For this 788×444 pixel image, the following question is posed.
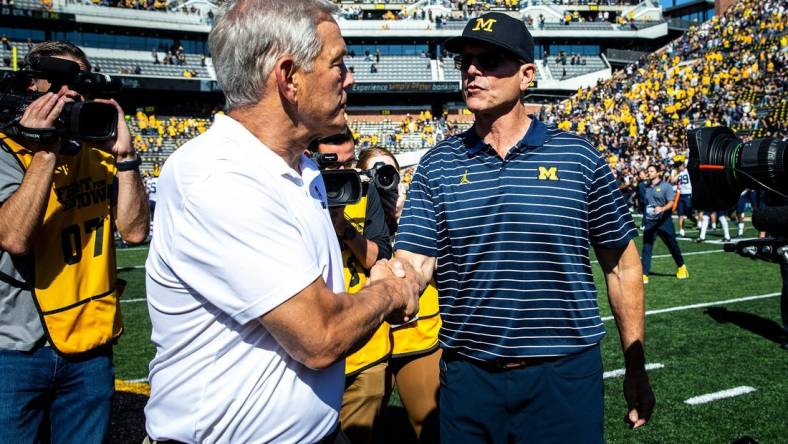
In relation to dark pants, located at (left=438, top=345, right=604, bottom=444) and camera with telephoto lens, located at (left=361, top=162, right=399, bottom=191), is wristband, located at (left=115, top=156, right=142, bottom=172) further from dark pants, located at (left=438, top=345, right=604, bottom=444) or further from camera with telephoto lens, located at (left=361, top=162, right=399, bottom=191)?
dark pants, located at (left=438, top=345, right=604, bottom=444)

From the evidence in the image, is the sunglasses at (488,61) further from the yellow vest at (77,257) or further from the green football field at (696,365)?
the green football field at (696,365)

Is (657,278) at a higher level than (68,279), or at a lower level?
lower

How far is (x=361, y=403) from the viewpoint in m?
3.22

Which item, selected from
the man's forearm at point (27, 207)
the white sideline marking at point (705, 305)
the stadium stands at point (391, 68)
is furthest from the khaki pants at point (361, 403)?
the stadium stands at point (391, 68)

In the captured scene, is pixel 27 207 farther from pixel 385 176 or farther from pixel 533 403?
pixel 533 403

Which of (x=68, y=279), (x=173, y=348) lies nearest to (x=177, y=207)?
(x=173, y=348)

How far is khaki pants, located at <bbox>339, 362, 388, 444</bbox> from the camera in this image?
320 cm

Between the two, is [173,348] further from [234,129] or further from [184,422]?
[234,129]

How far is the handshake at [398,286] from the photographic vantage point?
5.27 ft

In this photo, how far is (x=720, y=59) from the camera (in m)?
31.9

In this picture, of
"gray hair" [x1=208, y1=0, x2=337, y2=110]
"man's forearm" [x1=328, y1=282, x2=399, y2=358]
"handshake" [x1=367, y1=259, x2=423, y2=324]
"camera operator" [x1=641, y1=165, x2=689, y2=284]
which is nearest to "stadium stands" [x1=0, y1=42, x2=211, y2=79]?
"camera operator" [x1=641, y1=165, x2=689, y2=284]

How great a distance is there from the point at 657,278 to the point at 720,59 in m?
26.0

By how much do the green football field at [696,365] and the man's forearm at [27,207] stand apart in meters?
2.20

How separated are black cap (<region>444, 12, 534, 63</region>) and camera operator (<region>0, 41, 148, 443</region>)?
147 cm
